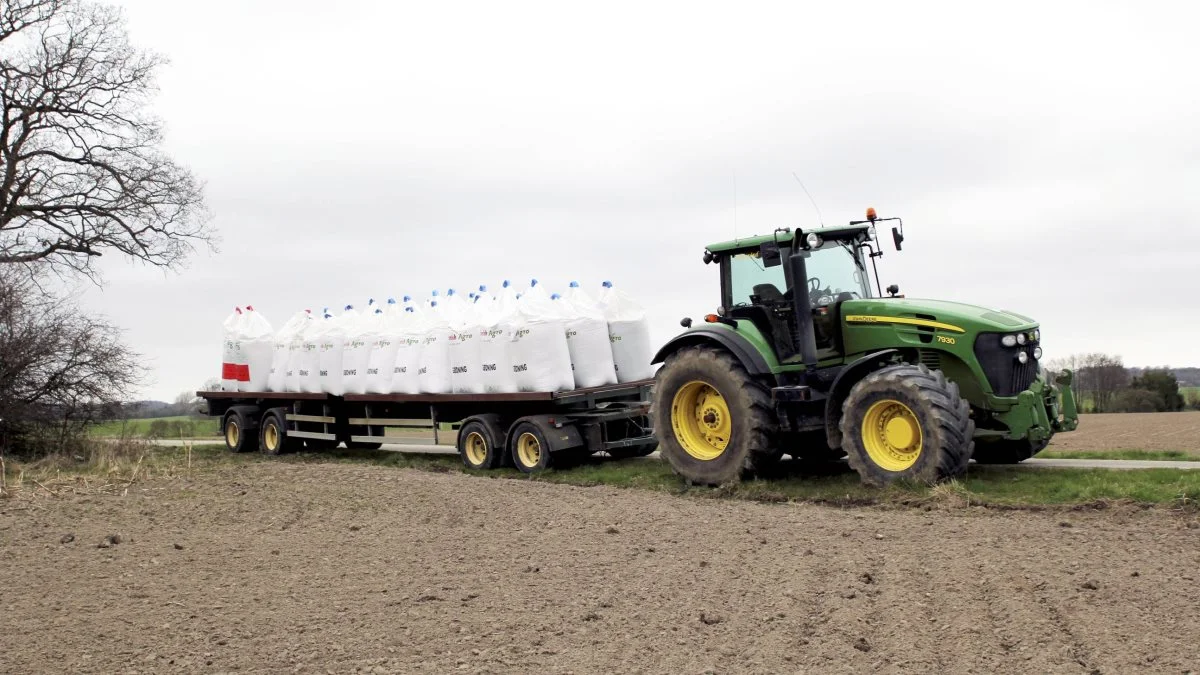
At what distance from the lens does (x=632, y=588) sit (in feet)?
→ 21.2

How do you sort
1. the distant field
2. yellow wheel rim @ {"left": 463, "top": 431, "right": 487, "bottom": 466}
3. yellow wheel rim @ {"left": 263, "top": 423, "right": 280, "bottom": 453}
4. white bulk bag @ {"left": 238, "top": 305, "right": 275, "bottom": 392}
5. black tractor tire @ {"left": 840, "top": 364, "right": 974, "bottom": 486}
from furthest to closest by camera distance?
white bulk bag @ {"left": 238, "top": 305, "right": 275, "bottom": 392}
yellow wheel rim @ {"left": 263, "top": 423, "right": 280, "bottom": 453}
the distant field
yellow wheel rim @ {"left": 463, "top": 431, "right": 487, "bottom": 466}
black tractor tire @ {"left": 840, "top": 364, "right": 974, "bottom": 486}

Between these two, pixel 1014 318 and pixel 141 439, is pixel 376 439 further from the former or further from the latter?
pixel 1014 318

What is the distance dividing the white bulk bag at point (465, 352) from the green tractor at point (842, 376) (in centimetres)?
358

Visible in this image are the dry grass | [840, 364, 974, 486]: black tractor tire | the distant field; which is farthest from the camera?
the distant field

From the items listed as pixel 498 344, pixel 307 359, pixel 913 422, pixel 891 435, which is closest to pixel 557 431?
pixel 498 344

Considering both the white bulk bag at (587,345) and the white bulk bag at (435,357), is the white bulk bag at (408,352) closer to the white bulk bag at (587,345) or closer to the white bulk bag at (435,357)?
the white bulk bag at (435,357)

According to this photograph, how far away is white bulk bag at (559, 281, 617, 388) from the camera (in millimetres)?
13555

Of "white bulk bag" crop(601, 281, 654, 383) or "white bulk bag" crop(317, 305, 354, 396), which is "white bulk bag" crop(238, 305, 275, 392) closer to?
"white bulk bag" crop(317, 305, 354, 396)

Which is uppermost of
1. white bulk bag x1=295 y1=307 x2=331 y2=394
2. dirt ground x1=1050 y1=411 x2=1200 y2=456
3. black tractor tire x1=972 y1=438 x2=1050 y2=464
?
white bulk bag x1=295 y1=307 x2=331 y2=394

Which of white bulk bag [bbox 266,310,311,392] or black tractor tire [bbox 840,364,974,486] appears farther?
white bulk bag [bbox 266,310,311,392]

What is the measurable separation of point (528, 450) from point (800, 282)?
473 centimetres

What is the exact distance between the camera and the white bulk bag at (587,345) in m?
13.6

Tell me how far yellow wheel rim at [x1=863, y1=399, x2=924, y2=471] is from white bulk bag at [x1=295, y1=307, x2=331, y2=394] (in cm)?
1026

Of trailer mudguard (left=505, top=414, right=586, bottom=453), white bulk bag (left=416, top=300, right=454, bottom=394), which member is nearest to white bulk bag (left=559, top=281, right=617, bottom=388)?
trailer mudguard (left=505, top=414, right=586, bottom=453)
